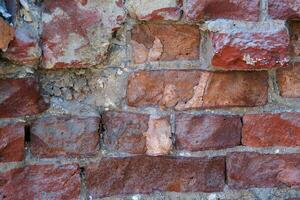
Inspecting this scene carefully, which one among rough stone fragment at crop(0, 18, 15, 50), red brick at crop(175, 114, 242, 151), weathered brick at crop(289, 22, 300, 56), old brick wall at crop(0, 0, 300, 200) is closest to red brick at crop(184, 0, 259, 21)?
old brick wall at crop(0, 0, 300, 200)

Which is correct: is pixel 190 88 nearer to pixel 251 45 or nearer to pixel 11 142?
pixel 251 45

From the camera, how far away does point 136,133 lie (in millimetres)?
1023

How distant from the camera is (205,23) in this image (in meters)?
0.96

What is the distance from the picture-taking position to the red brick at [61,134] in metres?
1.00

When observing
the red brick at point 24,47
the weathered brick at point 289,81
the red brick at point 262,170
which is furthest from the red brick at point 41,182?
the weathered brick at point 289,81

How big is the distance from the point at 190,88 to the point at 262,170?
243 mm

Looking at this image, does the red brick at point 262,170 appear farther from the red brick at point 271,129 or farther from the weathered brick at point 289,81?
the weathered brick at point 289,81

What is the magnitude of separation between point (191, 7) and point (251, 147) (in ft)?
1.09

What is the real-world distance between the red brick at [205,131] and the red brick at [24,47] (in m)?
0.32

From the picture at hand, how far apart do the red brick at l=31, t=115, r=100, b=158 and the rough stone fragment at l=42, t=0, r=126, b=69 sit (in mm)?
114

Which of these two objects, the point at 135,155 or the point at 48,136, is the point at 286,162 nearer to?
the point at 135,155

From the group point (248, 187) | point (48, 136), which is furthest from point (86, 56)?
point (248, 187)

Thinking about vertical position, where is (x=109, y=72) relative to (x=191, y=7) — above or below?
below

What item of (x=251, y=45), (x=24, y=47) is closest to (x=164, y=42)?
(x=251, y=45)
